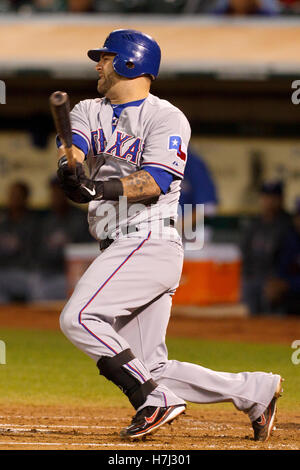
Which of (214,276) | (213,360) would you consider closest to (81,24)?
(214,276)

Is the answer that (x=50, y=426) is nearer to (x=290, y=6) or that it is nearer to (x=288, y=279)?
(x=288, y=279)

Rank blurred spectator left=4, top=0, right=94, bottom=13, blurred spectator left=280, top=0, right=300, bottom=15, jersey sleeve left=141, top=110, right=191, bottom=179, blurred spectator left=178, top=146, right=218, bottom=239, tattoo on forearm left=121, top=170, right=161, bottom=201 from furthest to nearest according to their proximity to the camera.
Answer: blurred spectator left=4, top=0, right=94, bottom=13
blurred spectator left=280, top=0, right=300, bottom=15
blurred spectator left=178, top=146, right=218, bottom=239
jersey sleeve left=141, top=110, right=191, bottom=179
tattoo on forearm left=121, top=170, right=161, bottom=201

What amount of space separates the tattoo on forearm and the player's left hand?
108 millimetres

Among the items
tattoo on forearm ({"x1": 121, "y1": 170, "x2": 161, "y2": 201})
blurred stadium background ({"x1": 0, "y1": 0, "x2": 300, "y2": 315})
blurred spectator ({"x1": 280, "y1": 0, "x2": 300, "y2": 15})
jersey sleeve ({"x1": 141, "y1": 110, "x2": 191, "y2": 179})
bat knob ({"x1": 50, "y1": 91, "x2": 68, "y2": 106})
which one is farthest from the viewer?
blurred spectator ({"x1": 280, "y1": 0, "x2": 300, "y2": 15})

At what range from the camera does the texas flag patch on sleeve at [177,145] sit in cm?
358

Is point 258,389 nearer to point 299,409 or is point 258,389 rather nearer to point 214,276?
point 299,409

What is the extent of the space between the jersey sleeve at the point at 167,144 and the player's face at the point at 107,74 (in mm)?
271

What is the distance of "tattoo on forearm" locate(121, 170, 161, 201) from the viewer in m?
3.43

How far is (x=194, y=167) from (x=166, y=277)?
252 inches

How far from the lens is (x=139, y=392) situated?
11.5 ft

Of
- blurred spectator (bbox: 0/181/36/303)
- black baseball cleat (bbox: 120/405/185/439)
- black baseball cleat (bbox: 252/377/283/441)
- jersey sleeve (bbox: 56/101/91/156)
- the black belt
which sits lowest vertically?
blurred spectator (bbox: 0/181/36/303)

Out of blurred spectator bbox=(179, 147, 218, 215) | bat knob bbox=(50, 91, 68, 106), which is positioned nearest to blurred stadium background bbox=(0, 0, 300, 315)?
blurred spectator bbox=(179, 147, 218, 215)

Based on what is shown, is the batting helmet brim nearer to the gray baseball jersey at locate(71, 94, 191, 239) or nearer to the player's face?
the player's face

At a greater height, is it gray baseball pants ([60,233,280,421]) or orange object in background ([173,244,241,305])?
gray baseball pants ([60,233,280,421])
